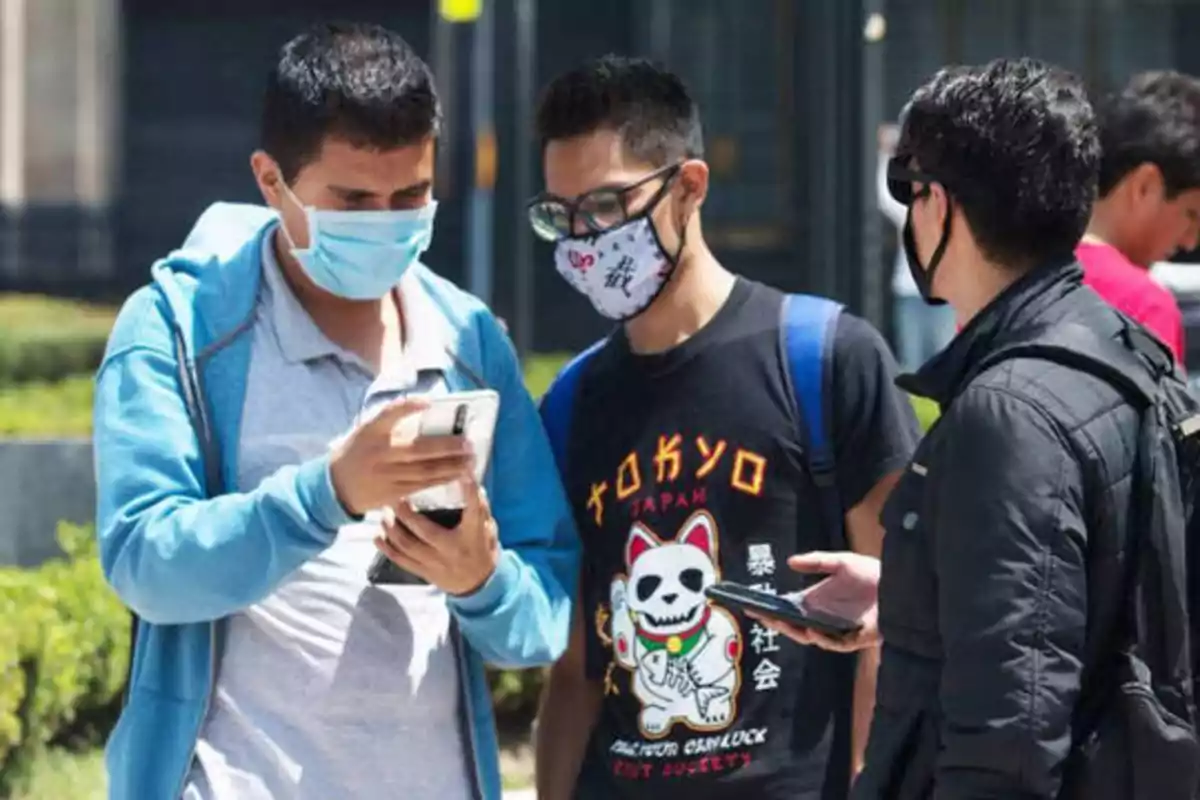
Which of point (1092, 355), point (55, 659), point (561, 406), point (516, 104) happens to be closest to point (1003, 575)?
point (1092, 355)

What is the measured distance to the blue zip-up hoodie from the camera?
8.54 ft

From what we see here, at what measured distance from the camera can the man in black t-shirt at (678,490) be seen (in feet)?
9.94

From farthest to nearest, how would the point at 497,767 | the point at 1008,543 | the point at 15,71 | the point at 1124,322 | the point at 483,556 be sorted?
the point at 15,71
the point at 497,767
the point at 483,556
the point at 1124,322
the point at 1008,543

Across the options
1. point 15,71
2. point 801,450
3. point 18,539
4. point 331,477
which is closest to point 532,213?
point 801,450

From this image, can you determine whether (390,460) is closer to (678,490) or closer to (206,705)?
(206,705)

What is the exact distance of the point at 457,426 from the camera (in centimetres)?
256

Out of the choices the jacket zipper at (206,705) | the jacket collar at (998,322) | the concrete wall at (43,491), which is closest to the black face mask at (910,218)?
the jacket collar at (998,322)

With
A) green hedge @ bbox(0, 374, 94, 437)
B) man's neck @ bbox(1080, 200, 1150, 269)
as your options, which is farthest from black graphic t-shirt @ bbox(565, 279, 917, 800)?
green hedge @ bbox(0, 374, 94, 437)

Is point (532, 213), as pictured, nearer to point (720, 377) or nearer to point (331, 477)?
point (720, 377)

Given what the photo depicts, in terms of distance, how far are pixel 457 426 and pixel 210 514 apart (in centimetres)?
34

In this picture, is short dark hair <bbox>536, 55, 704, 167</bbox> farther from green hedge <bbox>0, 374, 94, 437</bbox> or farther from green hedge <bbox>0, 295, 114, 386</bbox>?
green hedge <bbox>0, 295, 114, 386</bbox>

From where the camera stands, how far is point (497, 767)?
2.97 m

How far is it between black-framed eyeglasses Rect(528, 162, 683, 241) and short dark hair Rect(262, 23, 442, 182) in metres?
0.32

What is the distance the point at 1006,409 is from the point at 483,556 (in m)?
0.76
